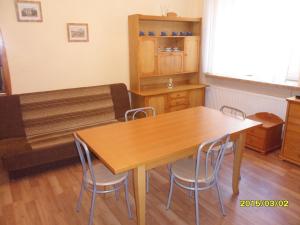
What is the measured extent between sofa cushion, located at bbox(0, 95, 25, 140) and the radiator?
3.03 m

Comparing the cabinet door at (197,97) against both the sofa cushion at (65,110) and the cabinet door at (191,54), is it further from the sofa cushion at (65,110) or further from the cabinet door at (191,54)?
the sofa cushion at (65,110)

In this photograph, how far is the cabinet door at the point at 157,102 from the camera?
382 cm

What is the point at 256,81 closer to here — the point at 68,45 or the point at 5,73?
the point at 68,45

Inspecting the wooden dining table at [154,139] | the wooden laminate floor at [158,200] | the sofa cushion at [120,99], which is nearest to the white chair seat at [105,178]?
the wooden dining table at [154,139]

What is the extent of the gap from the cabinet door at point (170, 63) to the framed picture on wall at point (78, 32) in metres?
1.18

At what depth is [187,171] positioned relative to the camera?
2104 millimetres

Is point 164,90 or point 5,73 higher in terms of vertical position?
point 5,73

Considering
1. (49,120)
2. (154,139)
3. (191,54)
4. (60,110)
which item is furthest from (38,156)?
(191,54)

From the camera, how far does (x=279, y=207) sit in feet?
7.48

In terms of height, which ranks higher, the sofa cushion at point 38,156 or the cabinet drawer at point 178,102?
the cabinet drawer at point 178,102

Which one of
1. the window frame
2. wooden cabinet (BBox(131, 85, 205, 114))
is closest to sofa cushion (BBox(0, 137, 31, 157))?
the window frame

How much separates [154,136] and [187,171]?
0.42 m

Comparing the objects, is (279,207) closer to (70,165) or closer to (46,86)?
(70,165)

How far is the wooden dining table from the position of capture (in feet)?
5.50
